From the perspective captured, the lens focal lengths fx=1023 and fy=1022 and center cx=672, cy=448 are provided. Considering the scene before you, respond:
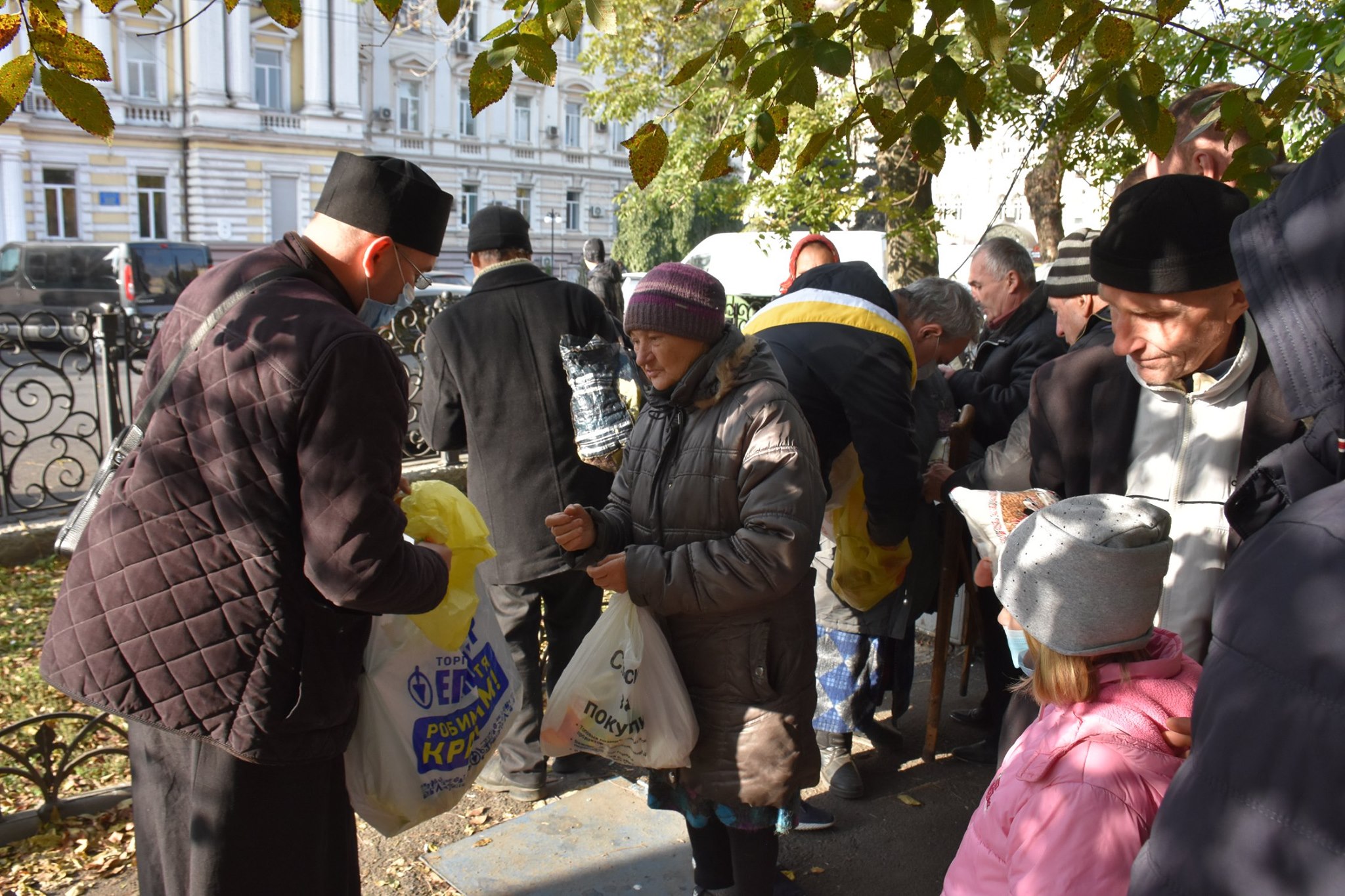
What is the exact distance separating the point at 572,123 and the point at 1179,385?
44.8 m

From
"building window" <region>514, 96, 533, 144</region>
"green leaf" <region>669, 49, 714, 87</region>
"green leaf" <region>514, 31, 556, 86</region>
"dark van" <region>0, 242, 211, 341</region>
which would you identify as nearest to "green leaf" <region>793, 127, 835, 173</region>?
"green leaf" <region>669, 49, 714, 87</region>

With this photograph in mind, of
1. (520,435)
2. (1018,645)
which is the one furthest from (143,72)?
(1018,645)

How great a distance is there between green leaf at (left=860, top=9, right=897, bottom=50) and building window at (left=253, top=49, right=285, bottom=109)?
3795 cm

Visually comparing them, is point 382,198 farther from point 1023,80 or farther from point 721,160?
point 1023,80

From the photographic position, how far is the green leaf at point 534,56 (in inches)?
81.9

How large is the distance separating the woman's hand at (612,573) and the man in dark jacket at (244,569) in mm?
548

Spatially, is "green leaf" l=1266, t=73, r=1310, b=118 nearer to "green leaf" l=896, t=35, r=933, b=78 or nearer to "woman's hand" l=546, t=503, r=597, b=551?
"green leaf" l=896, t=35, r=933, b=78

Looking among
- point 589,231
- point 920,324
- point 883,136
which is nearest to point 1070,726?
point 883,136

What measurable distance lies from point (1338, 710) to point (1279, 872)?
0.56 ft

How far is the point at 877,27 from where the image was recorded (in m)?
2.44

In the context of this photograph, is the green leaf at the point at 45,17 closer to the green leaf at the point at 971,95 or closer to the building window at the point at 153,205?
the green leaf at the point at 971,95

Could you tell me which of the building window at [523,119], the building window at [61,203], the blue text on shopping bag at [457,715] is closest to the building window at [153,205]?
the building window at [61,203]

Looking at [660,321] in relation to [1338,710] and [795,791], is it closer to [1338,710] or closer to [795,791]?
[795,791]

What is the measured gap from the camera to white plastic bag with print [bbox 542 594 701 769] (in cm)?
259
